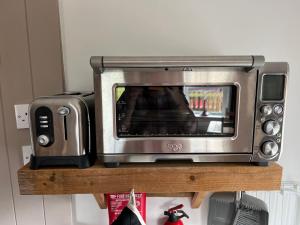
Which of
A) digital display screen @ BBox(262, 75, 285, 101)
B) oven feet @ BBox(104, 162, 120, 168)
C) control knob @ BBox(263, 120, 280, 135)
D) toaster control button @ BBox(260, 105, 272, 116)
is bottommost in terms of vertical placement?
oven feet @ BBox(104, 162, 120, 168)

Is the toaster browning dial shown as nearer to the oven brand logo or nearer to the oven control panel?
the oven brand logo

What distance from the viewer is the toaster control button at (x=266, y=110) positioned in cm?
65

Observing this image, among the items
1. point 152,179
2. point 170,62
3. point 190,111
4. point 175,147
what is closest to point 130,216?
point 152,179

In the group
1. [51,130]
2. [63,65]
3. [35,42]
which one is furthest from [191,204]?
[35,42]

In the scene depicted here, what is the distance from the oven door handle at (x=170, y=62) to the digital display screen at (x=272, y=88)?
0.20 ft

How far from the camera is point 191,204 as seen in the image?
3.28 feet

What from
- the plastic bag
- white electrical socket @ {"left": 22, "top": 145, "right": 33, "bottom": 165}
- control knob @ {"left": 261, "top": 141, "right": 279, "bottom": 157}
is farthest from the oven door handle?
white electrical socket @ {"left": 22, "top": 145, "right": 33, "bottom": 165}

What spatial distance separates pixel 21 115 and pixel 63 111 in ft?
1.23

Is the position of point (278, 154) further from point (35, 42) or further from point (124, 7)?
point (35, 42)

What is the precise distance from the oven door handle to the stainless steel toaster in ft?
0.44

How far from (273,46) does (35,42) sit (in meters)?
0.91

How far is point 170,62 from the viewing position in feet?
2.02

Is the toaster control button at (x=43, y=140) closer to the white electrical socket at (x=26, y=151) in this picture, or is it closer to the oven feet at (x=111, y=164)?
the oven feet at (x=111, y=164)

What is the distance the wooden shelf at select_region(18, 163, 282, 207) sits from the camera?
0.68 metres
